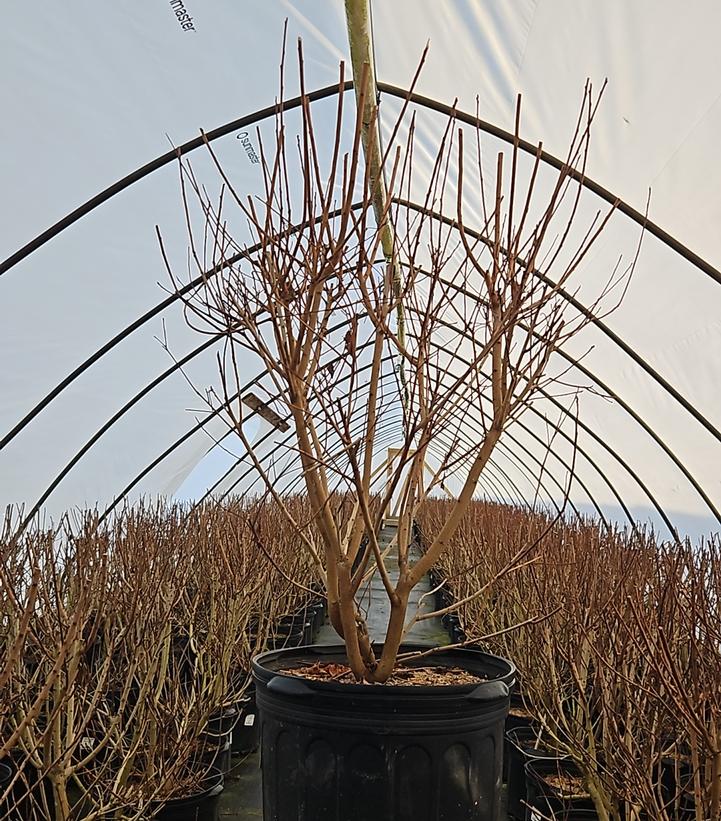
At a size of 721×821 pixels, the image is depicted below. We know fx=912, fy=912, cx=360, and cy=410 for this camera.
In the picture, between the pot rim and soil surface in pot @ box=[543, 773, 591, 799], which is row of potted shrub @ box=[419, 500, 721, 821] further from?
the pot rim

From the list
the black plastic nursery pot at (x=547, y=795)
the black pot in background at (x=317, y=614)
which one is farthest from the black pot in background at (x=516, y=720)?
the black pot in background at (x=317, y=614)

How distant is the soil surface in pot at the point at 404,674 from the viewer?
8.73 ft

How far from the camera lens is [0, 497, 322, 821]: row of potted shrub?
2773 millimetres

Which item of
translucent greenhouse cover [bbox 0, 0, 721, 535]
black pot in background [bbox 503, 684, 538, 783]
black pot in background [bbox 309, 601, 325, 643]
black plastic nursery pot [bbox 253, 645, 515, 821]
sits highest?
translucent greenhouse cover [bbox 0, 0, 721, 535]

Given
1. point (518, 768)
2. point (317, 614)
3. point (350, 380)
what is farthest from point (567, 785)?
point (317, 614)

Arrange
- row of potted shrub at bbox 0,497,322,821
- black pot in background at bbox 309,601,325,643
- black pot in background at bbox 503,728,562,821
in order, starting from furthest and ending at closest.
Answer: black pot in background at bbox 309,601,325,643 < black pot in background at bbox 503,728,562,821 < row of potted shrub at bbox 0,497,322,821

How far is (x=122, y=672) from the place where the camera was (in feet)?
12.5

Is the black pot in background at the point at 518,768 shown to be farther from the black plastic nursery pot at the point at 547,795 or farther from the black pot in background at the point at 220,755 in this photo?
the black pot in background at the point at 220,755

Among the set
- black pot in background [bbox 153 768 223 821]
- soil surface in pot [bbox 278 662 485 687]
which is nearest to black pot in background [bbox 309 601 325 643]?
black pot in background [bbox 153 768 223 821]

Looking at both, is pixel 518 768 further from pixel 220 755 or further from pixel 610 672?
pixel 220 755

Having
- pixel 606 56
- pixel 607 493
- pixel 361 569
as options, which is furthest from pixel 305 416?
pixel 607 493

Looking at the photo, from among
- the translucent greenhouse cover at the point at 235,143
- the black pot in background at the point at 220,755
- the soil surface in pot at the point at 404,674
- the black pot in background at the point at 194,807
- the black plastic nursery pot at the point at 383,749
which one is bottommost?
the black pot in background at the point at 194,807

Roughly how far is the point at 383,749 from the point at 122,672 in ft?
6.12

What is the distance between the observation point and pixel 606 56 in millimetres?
3992
